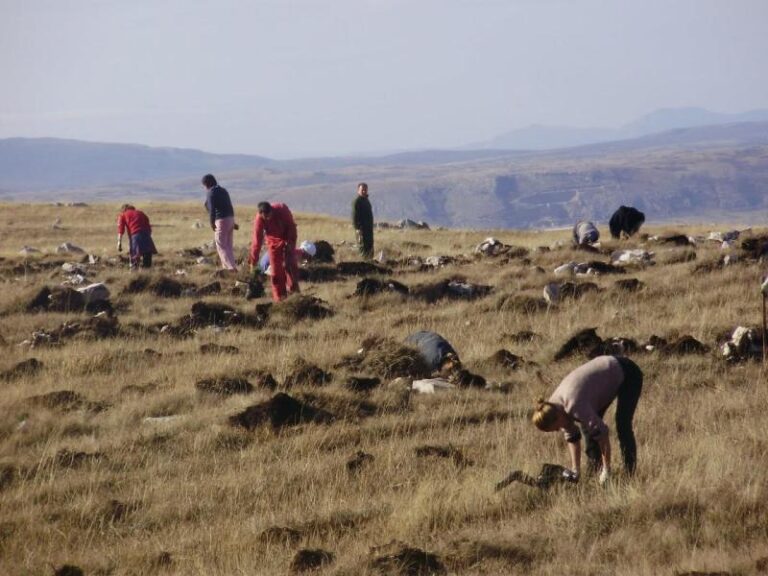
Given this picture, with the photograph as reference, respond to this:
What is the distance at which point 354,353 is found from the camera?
13.7 meters

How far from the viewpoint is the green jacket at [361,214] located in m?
23.4

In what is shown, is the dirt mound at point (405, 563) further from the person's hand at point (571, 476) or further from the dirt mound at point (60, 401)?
the dirt mound at point (60, 401)

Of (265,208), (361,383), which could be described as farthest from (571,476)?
(265,208)

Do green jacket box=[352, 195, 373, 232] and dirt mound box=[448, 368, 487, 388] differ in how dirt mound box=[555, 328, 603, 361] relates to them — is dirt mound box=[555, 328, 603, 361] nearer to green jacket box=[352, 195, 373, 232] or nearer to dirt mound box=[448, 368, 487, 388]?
dirt mound box=[448, 368, 487, 388]

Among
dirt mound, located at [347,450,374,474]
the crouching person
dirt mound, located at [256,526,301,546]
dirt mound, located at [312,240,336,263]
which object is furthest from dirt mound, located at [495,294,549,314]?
dirt mound, located at [256,526,301,546]

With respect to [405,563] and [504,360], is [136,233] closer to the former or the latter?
[504,360]

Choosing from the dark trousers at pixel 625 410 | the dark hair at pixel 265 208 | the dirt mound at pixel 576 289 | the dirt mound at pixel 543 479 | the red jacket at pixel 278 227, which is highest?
the dark hair at pixel 265 208

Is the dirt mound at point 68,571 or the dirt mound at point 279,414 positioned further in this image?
the dirt mound at point 279,414

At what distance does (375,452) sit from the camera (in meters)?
9.62

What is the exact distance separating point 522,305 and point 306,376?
17.4 feet

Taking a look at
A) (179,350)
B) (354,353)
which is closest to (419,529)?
(354,353)

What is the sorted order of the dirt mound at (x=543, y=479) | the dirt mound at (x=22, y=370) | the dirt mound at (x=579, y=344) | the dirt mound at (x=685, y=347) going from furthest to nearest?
the dirt mound at (x=22, y=370) < the dirt mound at (x=579, y=344) < the dirt mound at (x=685, y=347) < the dirt mound at (x=543, y=479)

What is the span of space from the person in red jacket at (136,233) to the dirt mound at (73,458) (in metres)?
12.9

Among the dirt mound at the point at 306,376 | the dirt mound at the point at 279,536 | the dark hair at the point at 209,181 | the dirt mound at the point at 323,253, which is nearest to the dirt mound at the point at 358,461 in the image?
the dirt mound at the point at 279,536
